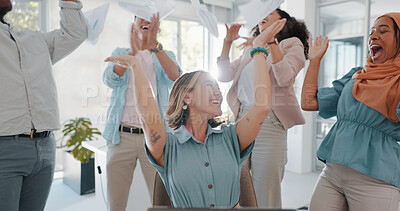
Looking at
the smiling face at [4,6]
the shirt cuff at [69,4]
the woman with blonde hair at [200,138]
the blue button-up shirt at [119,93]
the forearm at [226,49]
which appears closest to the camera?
the woman with blonde hair at [200,138]

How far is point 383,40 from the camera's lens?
1318 millimetres

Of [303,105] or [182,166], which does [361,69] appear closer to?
[303,105]

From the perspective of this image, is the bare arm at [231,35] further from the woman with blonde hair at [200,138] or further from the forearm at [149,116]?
the forearm at [149,116]

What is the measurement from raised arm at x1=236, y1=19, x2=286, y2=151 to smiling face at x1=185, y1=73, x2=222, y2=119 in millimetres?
130

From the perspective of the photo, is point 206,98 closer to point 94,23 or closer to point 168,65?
point 168,65

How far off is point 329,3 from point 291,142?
196 centimetres

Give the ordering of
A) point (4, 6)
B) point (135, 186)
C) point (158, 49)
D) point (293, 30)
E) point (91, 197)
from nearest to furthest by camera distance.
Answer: point (4, 6) < point (158, 49) < point (293, 30) < point (135, 186) < point (91, 197)

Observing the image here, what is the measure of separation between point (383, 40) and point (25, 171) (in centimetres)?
165

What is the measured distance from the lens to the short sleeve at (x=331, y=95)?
59.1 inches

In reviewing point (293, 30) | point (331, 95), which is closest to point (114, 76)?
point (293, 30)

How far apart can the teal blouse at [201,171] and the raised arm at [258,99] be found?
1.7 inches

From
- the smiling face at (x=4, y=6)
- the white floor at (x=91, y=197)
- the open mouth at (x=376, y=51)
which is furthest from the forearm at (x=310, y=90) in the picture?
the white floor at (x=91, y=197)

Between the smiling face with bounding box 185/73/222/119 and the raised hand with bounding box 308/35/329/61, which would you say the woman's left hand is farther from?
the raised hand with bounding box 308/35/329/61

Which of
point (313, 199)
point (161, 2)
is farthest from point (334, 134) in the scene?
point (161, 2)
